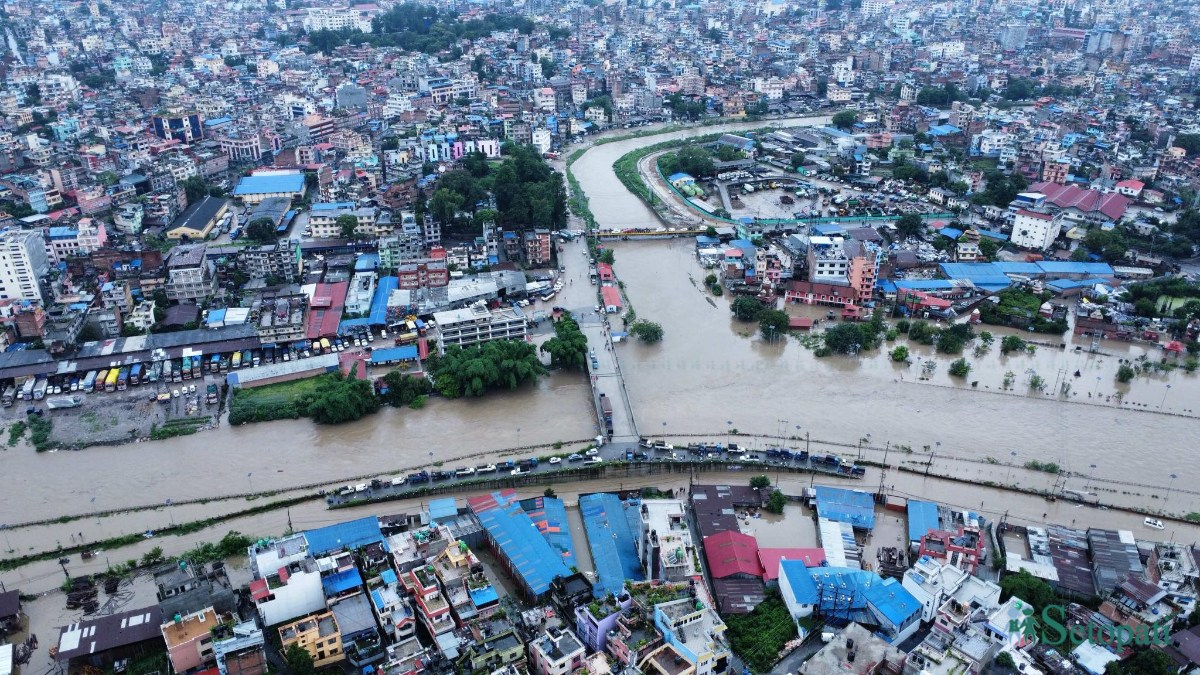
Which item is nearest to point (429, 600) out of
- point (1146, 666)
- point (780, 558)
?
point (780, 558)

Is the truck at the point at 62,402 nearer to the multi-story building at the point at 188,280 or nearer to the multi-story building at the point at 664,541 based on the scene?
the multi-story building at the point at 188,280

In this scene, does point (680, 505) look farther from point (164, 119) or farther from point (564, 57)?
point (564, 57)

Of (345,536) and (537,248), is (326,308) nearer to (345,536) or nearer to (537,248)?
(537,248)

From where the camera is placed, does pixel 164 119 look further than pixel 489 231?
Yes

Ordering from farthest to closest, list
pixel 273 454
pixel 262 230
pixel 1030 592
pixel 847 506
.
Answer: pixel 262 230 → pixel 273 454 → pixel 847 506 → pixel 1030 592

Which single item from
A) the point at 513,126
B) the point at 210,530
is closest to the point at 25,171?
the point at 513,126

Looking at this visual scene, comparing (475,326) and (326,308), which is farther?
(326,308)
